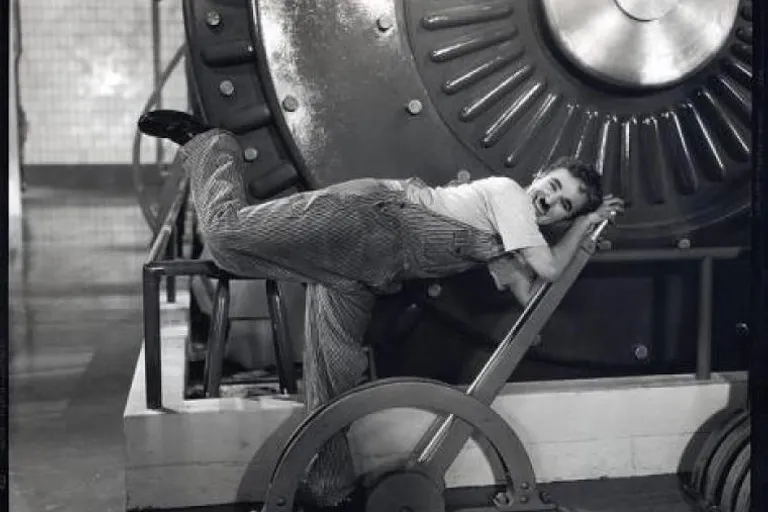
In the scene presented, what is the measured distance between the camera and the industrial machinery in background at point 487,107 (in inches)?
93.4

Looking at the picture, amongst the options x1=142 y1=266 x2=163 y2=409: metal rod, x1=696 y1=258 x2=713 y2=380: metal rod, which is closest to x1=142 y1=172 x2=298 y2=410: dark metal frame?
x1=142 y1=266 x2=163 y2=409: metal rod

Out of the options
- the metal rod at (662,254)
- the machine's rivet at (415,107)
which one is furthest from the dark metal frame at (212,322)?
the metal rod at (662,254)

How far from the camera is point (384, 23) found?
238 cm

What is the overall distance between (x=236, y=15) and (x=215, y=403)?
0.85 m

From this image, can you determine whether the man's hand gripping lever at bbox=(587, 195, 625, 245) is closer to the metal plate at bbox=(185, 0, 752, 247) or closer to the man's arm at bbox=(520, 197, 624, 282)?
the man's arm at bbox=(520, 197, 624, 282)

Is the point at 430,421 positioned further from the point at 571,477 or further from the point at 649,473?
the point at 649,473

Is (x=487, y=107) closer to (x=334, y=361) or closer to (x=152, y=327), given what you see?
(x=334, y=361)

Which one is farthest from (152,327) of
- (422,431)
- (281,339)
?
(422,431)

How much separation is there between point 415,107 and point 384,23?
19 centimetres

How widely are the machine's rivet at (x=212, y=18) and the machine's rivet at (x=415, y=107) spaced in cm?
44

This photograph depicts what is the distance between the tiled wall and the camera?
11133 mm

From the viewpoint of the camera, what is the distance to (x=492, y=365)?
2295 millimetres

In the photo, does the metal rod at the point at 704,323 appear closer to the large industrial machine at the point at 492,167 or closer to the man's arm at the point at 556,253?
the large industrial machine at the point at 492,167

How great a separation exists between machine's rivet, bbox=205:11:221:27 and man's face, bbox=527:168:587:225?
755 millimetres
